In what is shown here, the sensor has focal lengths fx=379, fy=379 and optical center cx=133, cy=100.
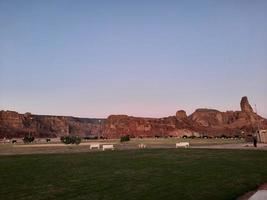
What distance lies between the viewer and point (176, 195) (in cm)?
1441

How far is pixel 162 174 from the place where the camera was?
20109 millimetres

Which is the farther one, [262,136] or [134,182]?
[262,136]

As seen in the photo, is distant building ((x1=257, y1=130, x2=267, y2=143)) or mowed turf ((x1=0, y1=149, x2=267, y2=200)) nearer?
mowed turf ((x1=0, y1=149, x2=267, y2=200))

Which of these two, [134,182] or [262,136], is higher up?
[262,136]

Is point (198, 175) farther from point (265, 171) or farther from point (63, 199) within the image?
point (63, 199)

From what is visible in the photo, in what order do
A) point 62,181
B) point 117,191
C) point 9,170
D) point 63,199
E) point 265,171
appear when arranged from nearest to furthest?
point 63,199
point 117,191
point 62,181
point 265,171
point 9,170

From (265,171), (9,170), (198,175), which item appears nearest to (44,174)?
(9,170)

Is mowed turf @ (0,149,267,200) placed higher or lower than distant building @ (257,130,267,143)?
lower

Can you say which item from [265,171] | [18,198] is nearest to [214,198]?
[18,198]

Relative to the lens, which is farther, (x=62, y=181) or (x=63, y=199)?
(x=62, y=181)

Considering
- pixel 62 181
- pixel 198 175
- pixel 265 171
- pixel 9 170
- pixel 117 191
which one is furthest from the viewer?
pixel 9 170

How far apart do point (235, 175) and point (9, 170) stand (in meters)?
13.3

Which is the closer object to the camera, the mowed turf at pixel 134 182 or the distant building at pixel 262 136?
the mowed turf at pixel 134 182

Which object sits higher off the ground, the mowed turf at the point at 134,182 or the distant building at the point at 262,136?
the distant building at the point at 262,136
